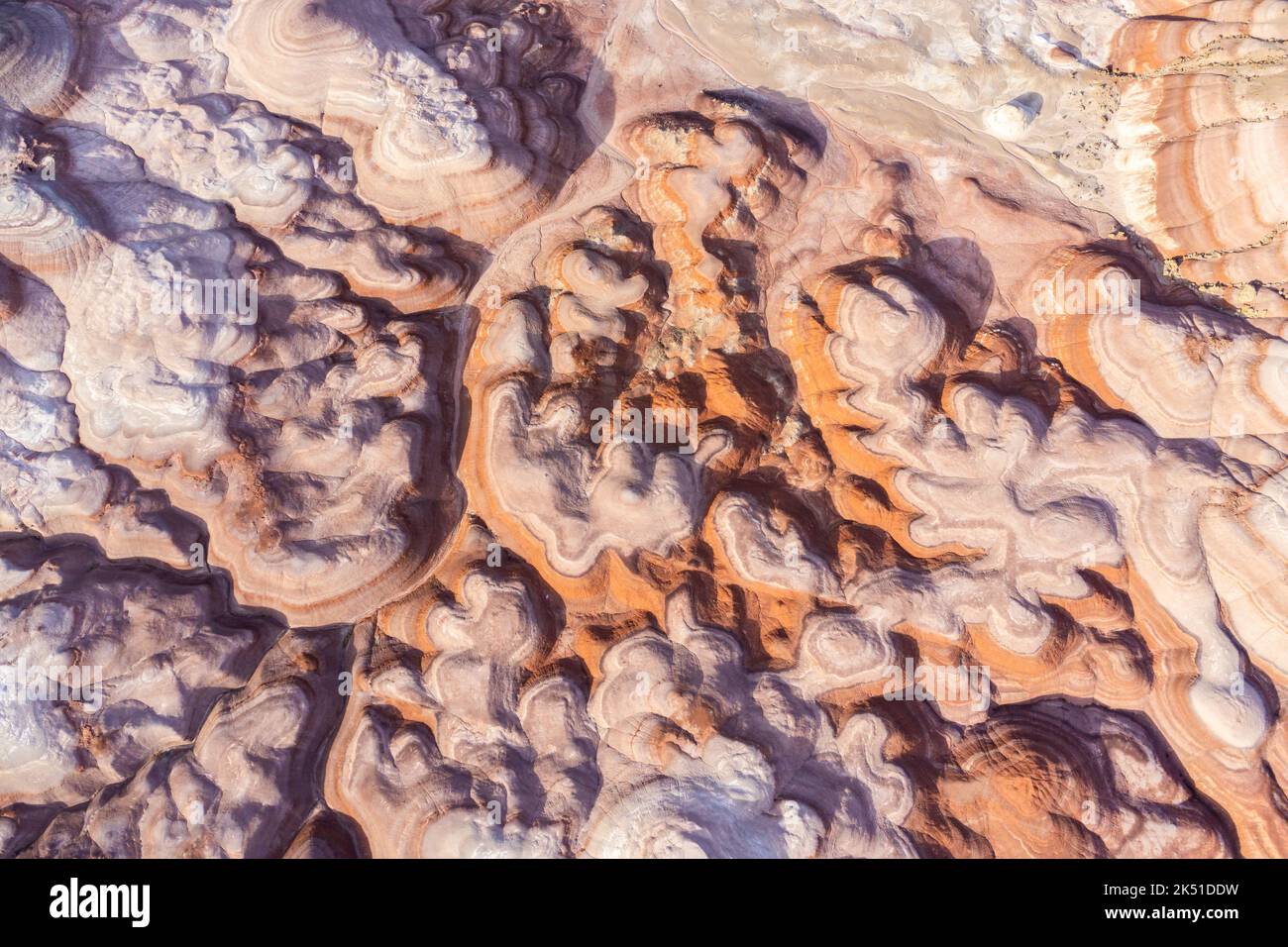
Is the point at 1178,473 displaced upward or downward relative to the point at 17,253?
upward

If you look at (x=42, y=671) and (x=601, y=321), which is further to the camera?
(x=601, y=321)

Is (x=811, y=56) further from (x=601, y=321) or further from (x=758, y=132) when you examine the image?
(x=601, y=321)

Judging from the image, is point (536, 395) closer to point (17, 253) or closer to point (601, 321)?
point (601, 321)

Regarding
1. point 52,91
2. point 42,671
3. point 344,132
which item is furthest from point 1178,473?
point 52,91
